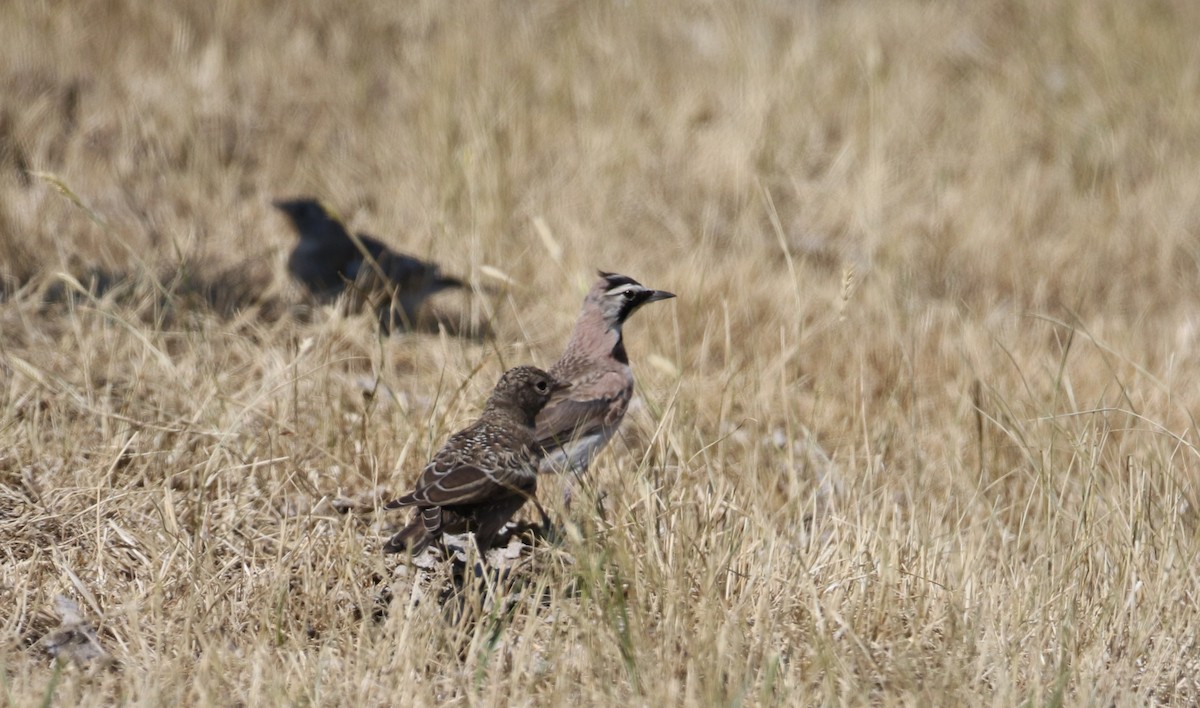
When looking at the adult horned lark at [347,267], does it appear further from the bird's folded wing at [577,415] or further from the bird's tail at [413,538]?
the bird's tail at [413,538]

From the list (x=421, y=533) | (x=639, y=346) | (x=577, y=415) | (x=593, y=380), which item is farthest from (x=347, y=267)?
(x=421, y=533)

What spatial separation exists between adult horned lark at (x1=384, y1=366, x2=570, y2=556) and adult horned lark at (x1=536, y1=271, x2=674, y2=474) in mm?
338

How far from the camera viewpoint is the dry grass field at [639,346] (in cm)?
327

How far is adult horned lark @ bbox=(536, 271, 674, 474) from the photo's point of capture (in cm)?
428

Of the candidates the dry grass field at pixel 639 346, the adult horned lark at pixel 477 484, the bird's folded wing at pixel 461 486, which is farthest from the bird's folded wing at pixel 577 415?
the bird's folded wing at pixel 461 486

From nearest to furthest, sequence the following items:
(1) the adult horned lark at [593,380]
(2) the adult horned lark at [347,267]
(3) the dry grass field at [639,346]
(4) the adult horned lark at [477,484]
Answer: (3) the dry grass field at [639,346], (4) the adult horned lark at [477,484], (1) the adult horned lark at [593,380], (2) the adult horned lark at [347,267]

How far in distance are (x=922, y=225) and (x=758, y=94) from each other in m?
1.49

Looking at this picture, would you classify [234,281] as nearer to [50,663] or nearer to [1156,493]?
[50,663]

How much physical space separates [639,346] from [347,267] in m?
1.64

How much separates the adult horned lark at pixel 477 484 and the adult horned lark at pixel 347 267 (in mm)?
2292

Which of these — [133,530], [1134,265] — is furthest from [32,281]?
[1134,265]

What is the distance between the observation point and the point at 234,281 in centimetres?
601

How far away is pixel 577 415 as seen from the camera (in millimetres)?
4336

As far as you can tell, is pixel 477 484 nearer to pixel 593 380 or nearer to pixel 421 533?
pixel 421 533
